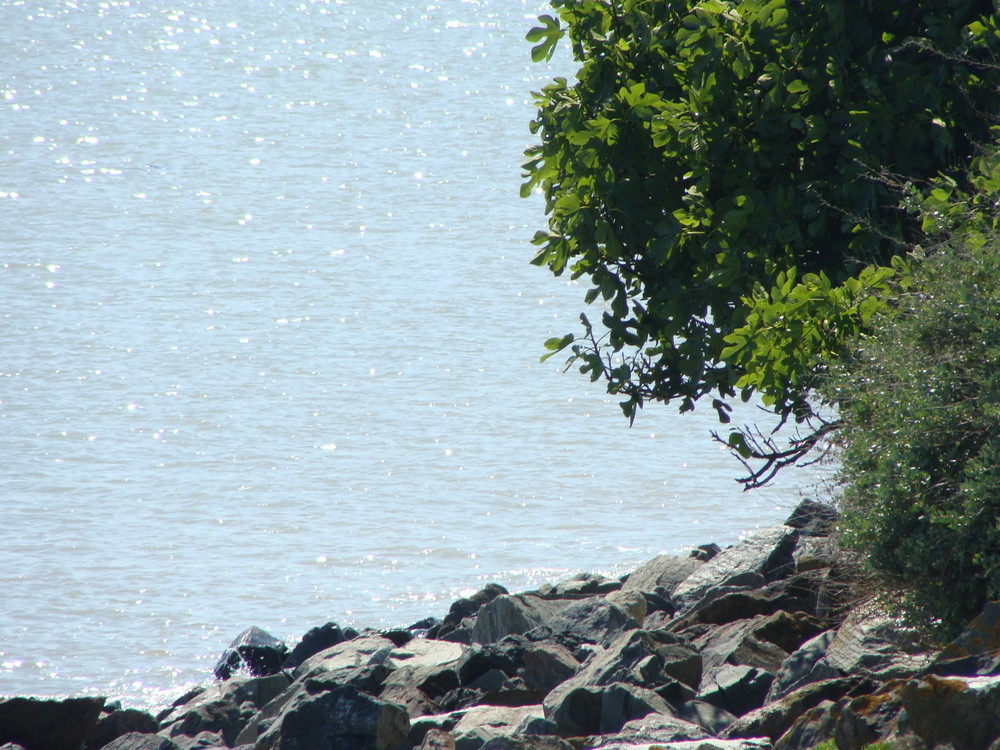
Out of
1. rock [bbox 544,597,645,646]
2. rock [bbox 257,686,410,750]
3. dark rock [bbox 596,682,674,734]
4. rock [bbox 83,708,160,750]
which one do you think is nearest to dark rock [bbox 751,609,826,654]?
rock [bbox 544,597,645,646]

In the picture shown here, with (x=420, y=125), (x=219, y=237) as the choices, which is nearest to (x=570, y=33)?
(x=219, y=237)

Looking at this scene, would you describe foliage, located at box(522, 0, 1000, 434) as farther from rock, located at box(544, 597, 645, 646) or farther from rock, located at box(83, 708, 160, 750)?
rock, located at box(83, 708, 160, 750)

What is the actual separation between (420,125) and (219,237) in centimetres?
1408

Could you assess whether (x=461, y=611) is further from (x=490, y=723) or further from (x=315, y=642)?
(x=490, y=723)

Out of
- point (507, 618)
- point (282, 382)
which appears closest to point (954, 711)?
point (507, 618)

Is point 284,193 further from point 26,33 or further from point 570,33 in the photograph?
point 570,33

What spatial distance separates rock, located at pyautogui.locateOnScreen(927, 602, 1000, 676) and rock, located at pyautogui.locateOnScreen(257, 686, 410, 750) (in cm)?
284

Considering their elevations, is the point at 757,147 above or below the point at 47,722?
above

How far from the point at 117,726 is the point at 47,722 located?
651mm

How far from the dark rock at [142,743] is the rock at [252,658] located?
3156 mm

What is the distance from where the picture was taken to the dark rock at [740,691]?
23.4ft

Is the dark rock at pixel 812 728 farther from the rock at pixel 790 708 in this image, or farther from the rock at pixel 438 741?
the rock at pixel 438 741

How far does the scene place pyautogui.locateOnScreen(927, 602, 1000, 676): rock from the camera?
5.71 metres

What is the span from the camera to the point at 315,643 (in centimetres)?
1141
